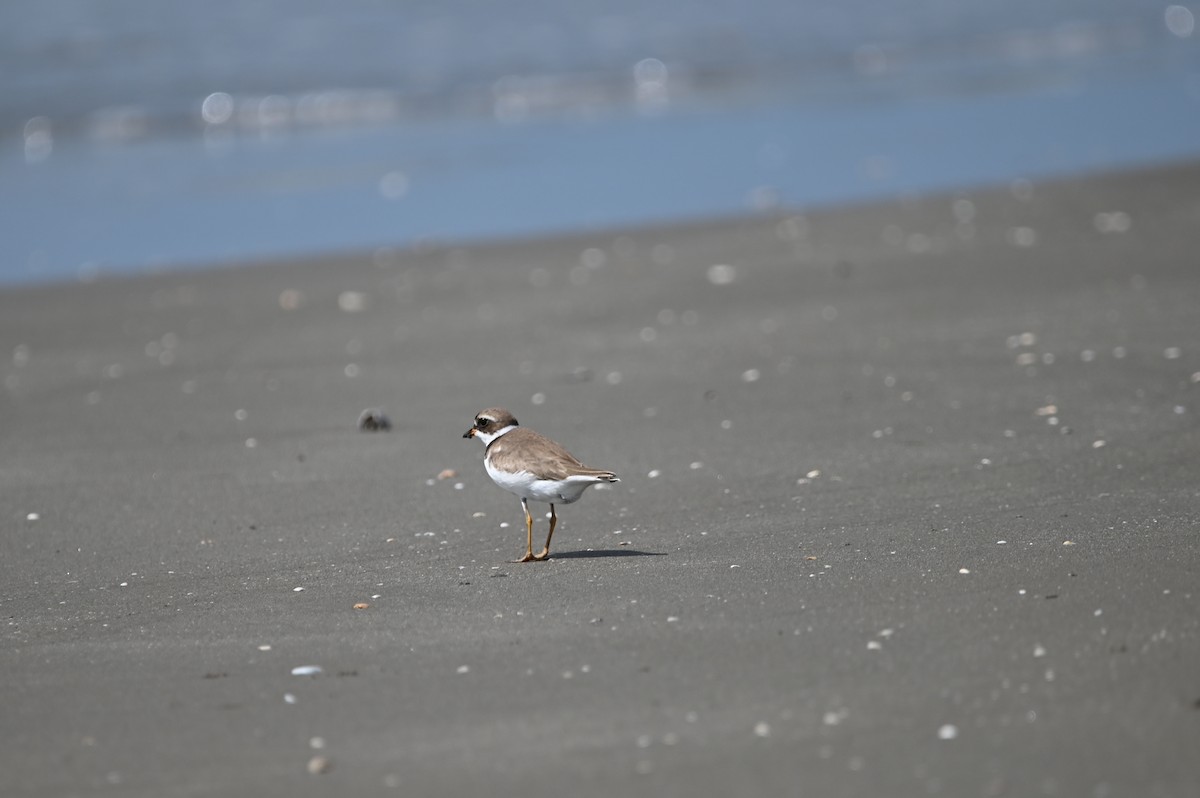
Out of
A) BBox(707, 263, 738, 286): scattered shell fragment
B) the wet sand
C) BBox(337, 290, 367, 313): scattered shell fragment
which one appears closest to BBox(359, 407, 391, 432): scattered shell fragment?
the wet sand

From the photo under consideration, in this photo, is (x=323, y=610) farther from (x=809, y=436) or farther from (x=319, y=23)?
(x=319, y=23)

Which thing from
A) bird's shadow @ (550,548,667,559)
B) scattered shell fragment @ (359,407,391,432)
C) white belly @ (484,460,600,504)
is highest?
white belly @ (484,460,600,504)

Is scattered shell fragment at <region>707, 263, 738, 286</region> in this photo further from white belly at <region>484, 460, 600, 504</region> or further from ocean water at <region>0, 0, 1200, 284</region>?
white belly at <region>484, 460, 600, 504</region>

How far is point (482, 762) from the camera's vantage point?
4.14 meters

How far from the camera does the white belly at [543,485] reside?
227 inches

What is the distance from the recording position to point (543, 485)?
19.1 feet

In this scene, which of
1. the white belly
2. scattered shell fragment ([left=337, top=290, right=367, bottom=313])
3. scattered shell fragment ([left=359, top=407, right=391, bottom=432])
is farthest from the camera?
scattered shell fragment ([left=337, top=290, right=367, bottom=313])

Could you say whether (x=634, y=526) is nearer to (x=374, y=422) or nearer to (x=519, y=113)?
(x=374, y=422)

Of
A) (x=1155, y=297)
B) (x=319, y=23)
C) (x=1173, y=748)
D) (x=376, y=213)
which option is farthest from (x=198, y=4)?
(x=1173, y=748)

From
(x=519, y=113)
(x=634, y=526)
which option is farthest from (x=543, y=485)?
(x=519, y=113)

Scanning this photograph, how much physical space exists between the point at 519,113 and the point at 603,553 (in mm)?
16735

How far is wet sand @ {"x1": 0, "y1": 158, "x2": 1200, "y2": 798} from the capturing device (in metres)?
4.22

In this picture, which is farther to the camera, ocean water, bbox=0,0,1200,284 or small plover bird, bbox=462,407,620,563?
ocean water, bbox=0,0,1200,284

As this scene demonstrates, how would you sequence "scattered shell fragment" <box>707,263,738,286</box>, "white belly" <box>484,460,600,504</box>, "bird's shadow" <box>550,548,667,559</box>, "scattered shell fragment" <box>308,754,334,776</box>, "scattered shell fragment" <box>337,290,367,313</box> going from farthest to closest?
1. "scattered shell fragment" <box>707,263,738,286</box>
2. "scattered shell fragment" <box>337,290,367,313</box>
3. "bird's shadow" <box>550,548,667,559</box>
4. "white belly" <box>484,460,600,504</box>
5. "scattered shell fragment" <box>308,754,334,776</box>
